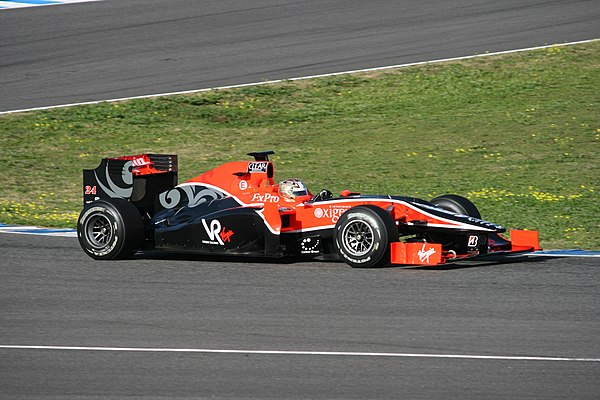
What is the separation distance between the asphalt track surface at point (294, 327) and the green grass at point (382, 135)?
4358mm

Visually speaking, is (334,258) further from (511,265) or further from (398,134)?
(398,134)

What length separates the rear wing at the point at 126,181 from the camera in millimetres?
12727

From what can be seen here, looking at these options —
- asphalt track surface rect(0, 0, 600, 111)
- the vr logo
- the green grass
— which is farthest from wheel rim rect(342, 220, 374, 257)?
asphalt track surface rect(0, 0, 600, 111)

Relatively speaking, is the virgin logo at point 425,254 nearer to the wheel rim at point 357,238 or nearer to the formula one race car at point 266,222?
the formula one race car at point 266,222

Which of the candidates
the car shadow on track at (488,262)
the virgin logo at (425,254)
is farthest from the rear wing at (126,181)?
the virgin logo at (425,254)

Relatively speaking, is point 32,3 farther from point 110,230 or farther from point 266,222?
Answer: point 266,222

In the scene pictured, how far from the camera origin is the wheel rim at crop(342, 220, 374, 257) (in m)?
11.2

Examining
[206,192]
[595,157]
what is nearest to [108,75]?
[595,157]

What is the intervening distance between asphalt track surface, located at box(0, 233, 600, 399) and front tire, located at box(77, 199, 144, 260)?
207 mm

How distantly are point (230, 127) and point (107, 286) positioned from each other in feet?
37.4

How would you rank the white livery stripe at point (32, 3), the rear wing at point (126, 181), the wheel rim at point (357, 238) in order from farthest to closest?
the white livery stripe at point (32, 3)
the rear wing at point (126, 181)
the wheel rim at point (357, 238)

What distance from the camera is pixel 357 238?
11.3 m

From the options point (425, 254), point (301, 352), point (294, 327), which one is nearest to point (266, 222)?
point (425, 254)

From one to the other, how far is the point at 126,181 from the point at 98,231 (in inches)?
29.6
